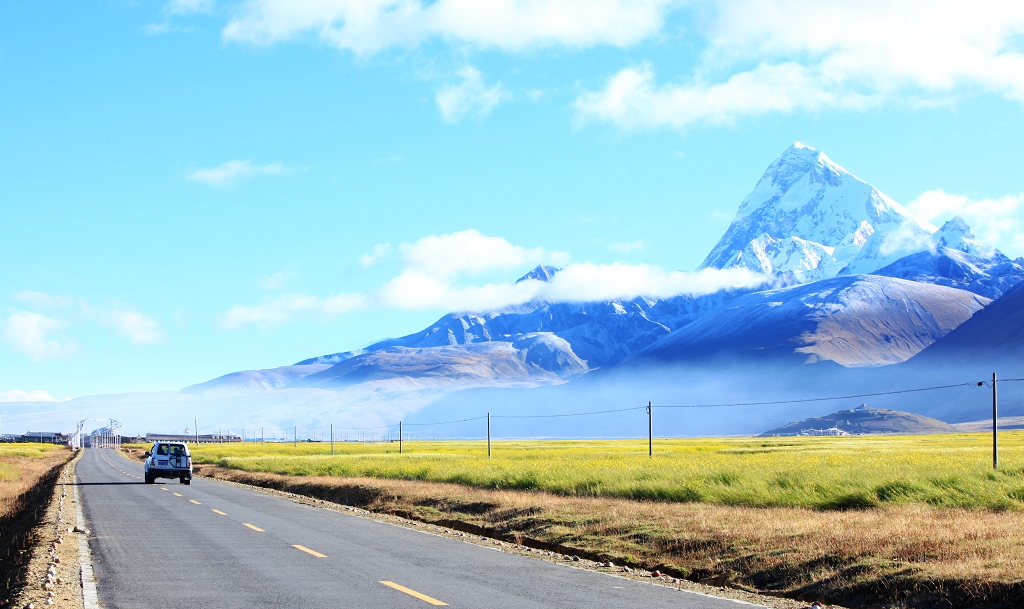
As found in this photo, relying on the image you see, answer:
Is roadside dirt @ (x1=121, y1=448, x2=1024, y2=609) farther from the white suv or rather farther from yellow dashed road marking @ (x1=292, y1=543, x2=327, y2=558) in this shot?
the white suv

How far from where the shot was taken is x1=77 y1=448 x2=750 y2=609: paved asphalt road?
48.0 feet

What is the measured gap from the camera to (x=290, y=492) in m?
48.4

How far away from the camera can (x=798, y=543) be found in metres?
20.0

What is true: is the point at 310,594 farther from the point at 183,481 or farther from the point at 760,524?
the point at 183,481

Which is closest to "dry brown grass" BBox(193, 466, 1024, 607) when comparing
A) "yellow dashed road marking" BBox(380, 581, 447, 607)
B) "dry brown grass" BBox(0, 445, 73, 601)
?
"yellow dashed road marking" BBox(380, 581, 447, 607)

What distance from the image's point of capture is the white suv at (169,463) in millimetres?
53344

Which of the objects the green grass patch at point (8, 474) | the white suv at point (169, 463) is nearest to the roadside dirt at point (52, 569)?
the white suv at point (169, 463)

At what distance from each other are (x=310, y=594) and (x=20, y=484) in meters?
47.9

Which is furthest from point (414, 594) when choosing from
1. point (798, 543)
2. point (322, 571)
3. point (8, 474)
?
point (8, 474)

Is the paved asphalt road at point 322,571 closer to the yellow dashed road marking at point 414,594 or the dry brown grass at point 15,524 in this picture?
the yellow dashed road marking at point 414,594

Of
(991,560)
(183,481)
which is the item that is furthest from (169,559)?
(183,481)

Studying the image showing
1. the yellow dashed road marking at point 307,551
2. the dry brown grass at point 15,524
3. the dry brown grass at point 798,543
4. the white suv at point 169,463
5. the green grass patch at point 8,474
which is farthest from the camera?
the green grass patch at point 8,474

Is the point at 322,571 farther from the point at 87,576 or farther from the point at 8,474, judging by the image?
the point at 8,474

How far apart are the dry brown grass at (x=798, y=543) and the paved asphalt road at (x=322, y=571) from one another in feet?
7.54
